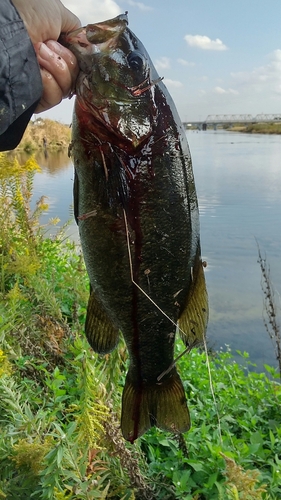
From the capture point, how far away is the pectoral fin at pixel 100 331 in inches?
75.6

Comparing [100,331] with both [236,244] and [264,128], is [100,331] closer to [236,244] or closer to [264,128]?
[236,244]

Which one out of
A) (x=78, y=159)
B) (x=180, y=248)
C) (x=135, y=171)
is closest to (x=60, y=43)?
(x=78, y=159)

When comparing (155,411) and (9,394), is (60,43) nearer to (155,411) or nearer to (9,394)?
(155,411)

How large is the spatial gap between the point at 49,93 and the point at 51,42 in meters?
0.18

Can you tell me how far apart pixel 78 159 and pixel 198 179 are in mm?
15332

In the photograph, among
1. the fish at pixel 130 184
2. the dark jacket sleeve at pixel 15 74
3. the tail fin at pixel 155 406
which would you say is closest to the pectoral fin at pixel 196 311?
the fish at pixel 130 184

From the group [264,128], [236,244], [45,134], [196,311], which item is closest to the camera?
[196,311]

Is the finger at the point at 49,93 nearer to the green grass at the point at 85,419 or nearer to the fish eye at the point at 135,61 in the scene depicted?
the fish eye at the point at 135,61

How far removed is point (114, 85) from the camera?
1.68m

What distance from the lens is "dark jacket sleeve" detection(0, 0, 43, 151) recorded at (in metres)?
1.51

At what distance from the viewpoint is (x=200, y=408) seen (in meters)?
3.57

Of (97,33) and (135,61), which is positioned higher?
(97,33)

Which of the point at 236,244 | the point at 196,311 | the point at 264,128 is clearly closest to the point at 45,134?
the point at 236,244

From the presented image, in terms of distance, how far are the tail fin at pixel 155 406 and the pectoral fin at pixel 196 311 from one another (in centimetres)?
24
